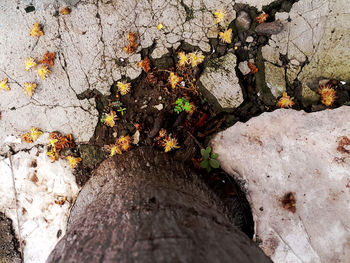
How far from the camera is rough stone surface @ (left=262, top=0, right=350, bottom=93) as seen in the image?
251 centimetres

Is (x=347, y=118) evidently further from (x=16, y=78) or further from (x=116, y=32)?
(x=16, y=78)

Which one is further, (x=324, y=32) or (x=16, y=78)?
(x=16, y=78)

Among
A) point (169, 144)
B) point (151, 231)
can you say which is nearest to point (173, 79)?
point (169, 144)

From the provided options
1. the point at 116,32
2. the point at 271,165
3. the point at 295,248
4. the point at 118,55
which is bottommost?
the point at 295,248

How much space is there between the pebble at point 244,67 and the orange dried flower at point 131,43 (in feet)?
3.43

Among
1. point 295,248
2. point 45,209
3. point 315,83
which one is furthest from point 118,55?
point 295,248

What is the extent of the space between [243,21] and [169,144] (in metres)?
1.38

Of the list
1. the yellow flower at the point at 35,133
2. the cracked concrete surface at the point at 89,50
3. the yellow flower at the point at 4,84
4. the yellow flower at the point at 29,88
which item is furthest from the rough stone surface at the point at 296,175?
the yellow flower at the point at 4,84

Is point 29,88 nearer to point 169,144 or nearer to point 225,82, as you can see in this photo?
point 169,144

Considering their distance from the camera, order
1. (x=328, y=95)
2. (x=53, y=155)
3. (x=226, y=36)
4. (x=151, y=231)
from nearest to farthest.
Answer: (x=151, y=231), (x=328, y=95), (x=226, y=36), (x=53, y=155)

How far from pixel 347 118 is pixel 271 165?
81cm

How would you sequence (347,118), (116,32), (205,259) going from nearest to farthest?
(205,259), (347,118), (116,32)

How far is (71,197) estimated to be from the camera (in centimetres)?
277

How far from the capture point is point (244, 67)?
2631 mm
